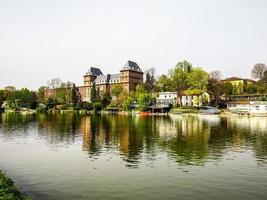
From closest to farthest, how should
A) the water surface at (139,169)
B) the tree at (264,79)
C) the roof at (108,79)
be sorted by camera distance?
the water surface at (139,169)
the tree at (264,79)
the roof at (108,79)

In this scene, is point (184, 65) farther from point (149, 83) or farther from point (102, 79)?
point (102, 79)

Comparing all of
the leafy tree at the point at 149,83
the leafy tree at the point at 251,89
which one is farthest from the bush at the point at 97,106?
the leafy tree at the point at 251,89

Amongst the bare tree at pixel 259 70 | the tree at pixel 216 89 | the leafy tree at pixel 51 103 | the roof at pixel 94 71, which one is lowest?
the leafy tree at pixel 51 103

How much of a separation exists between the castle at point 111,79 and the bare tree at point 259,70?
200ft

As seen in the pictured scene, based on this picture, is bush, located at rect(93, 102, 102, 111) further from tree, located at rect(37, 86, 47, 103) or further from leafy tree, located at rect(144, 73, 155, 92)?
tree, located at rect(37, 86, 47, 103)

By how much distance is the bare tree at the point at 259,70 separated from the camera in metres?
124

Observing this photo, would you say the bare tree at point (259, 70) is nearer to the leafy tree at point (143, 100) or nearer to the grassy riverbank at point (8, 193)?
the leafy tree at point (143, 100)

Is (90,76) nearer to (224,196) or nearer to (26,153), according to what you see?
(26,153)

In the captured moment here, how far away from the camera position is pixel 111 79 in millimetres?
171875

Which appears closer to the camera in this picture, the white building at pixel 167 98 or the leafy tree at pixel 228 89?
the leafy tree at pixel 228 89

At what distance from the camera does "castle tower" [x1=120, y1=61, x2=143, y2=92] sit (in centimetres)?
15950

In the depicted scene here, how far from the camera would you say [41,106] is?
484 feet

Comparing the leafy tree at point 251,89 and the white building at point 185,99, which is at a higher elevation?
the leafy tree at point 251,89

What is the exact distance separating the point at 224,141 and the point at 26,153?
786 inches
